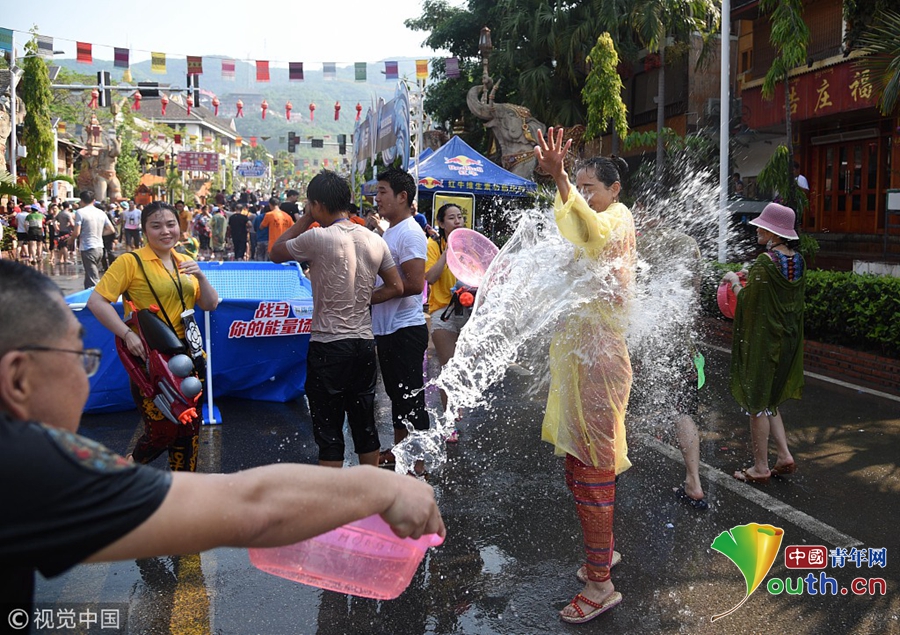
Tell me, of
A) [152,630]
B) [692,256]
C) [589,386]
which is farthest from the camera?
[692,256]

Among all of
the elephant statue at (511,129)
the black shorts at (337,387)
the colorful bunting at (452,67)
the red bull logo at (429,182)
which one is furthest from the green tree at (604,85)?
the black shorts at (337,387)

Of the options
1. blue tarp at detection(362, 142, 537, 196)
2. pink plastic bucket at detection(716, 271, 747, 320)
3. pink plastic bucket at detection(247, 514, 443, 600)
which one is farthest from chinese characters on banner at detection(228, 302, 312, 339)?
blue tarp at detection(362, 142, 537, 196)

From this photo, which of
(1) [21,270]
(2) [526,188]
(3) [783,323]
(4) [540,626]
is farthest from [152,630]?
(2) [526,188]

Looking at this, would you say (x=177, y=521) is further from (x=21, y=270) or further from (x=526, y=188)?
(x=526, y=188)

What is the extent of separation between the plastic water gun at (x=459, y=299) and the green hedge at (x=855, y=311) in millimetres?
4457

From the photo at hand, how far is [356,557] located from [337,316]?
2.54 meters

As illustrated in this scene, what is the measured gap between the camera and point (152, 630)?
10.8ft

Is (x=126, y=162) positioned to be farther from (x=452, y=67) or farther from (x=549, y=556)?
(x=549, y=556)

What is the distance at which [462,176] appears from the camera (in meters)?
16.6

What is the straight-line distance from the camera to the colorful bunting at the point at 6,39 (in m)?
22.3

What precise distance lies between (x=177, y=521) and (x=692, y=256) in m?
3.95

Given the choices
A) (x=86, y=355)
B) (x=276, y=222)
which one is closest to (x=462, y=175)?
(x=276, y=222)

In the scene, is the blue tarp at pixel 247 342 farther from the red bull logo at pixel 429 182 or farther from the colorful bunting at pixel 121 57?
the colorful bunting at pixel 121 57

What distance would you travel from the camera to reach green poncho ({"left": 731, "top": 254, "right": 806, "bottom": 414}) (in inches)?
194
